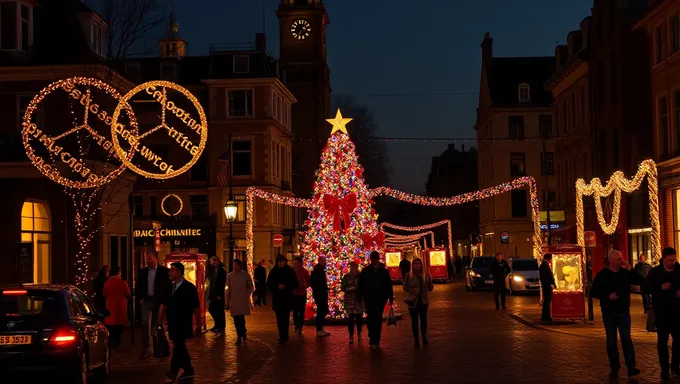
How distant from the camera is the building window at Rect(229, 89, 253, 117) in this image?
72.6 meters

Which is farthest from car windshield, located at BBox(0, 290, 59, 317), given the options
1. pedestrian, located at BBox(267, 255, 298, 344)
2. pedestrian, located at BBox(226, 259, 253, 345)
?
pedestrian, located at BBox(267, 255, 298, 344)

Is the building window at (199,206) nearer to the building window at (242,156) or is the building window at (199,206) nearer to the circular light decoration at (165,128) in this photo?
the building window at (242,156)

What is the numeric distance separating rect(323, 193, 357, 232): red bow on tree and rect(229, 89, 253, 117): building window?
143 ft

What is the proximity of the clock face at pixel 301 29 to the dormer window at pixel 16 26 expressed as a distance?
52314 mm

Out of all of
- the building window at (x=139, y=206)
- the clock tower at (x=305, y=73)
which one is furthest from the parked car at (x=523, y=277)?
the clock tower at (x=305, y=73)

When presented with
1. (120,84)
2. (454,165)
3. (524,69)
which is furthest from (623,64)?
(454,165)

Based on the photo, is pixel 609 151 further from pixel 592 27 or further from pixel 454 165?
pixel 454 165

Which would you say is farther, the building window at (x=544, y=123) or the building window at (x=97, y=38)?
the building window at (x=544, y=123)

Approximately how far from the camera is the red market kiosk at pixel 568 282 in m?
27.3

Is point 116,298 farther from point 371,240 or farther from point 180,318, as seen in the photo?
point 371,240

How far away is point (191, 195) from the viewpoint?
73.1 metres

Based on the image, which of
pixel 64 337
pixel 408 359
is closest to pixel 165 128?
pixel 408 359

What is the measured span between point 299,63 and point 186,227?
77.3 feet

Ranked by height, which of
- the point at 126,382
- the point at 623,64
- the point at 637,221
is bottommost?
the point at 126,382
